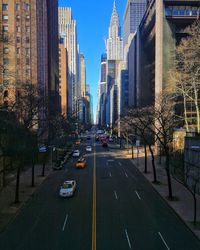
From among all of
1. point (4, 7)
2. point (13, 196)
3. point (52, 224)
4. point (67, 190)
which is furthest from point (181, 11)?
point (52, 224)

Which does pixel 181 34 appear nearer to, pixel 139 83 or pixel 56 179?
pixel 139 83

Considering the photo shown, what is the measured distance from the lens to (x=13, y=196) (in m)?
33.1

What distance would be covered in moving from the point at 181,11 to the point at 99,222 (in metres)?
66.0

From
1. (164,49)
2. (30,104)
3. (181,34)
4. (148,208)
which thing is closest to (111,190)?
(148,208)

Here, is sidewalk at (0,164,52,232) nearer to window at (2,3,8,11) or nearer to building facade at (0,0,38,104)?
building facade at (0,0,38,104)

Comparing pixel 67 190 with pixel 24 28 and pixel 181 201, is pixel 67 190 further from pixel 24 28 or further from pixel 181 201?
pixel 24 28

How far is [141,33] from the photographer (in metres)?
Answer: 115

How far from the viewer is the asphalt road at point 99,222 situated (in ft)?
64.0

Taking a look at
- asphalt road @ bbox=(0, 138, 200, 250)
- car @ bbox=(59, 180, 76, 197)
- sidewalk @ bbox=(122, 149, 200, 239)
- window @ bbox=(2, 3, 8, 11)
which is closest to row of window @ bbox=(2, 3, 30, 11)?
window @ bbox=(2, 3, 8, 11)

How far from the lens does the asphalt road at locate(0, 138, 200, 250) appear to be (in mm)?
19500

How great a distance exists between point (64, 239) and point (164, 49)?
64184mm

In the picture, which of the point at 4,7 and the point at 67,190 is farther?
the point at 4,7

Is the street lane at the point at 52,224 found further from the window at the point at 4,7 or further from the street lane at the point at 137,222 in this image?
the window at the point at 4,7

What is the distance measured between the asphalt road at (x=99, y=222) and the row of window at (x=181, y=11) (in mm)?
52289
